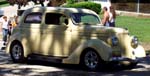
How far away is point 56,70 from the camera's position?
1366cm

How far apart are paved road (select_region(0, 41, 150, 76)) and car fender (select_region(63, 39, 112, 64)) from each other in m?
0.32

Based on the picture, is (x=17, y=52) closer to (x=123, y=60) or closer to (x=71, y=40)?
(x=71, y=40)

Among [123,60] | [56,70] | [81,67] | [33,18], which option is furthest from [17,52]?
[123,60]

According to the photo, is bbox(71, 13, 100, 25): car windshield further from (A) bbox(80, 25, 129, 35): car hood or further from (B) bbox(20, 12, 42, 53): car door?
(B) bbox(20, 12, 42, 53): car door

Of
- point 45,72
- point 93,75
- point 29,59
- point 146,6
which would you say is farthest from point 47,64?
point 146,6

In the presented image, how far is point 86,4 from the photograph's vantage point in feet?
137

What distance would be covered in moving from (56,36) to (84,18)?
99 centimetres

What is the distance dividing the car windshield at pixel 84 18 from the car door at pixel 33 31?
1.17 m

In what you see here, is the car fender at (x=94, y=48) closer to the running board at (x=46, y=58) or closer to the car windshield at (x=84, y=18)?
the running board at (x=46, y=58)

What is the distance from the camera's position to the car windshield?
1411cm

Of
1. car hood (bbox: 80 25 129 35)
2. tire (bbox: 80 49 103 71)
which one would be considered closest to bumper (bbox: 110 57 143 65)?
tire (bbox: 80 49 103 71)

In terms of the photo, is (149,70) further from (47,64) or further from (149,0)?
(149,0)

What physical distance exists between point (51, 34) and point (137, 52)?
2.55 m

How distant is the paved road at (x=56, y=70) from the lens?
12906mm
